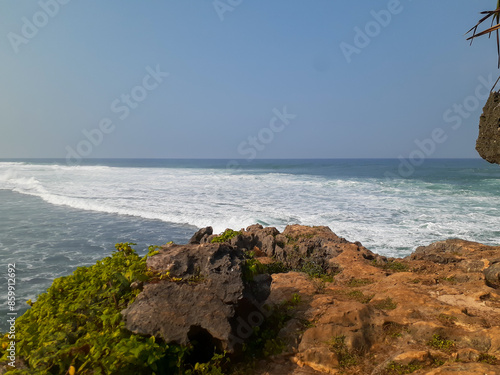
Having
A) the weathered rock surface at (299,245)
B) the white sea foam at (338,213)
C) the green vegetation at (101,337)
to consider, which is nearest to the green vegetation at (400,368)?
the green vegetation at (101,337)

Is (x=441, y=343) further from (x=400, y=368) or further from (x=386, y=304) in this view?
(x=386, y=304)

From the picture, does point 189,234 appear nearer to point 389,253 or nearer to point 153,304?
point 389,253

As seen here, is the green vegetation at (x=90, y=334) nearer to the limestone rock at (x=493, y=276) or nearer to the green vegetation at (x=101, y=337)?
the green vegetation at (x=101, y=337)

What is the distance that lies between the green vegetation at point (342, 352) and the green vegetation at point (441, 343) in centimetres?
100

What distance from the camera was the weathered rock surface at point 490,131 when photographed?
17.5 feet

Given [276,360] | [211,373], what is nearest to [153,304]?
[211,373]

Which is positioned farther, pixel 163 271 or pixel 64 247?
pixel 64 247

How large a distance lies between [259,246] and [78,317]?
611 centimetres

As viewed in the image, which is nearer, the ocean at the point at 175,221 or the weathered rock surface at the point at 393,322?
the weathered rock surface at the point at 393,322

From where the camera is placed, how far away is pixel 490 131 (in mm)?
5477

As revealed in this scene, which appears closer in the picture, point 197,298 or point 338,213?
point 197,298

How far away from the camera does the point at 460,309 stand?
4.70 metres

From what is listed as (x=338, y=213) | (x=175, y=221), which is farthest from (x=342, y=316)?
(x=338, y=213)

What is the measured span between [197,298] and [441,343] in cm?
315
